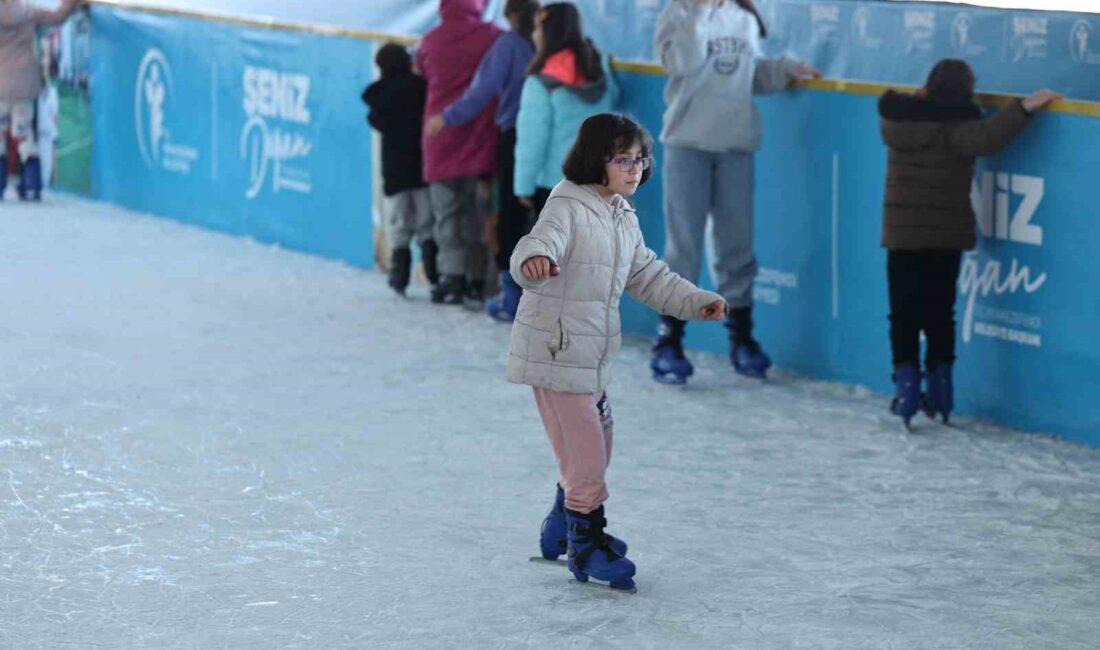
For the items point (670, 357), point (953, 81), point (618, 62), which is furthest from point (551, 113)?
point (953, 81)

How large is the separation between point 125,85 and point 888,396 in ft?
22.4

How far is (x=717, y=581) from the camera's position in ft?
15.8

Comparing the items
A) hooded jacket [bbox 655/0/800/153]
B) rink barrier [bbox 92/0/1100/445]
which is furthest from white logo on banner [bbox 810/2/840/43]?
hooded jacket [bbox 655/0/800/153]

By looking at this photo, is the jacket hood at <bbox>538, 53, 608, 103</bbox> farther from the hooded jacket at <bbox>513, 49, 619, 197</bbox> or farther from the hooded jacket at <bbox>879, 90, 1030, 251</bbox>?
the hooded jacket at <bbox>879, 90, 1030, 251</bbox>

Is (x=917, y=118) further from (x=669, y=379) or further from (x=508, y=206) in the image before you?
(x=508, y=206)

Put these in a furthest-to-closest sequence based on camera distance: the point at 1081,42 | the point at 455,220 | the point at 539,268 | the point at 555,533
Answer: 1. the point at 455,220
2. the point at 1081,42
3. the point at 555,533
4. the point at 539,268

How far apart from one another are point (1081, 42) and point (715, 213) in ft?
4.97

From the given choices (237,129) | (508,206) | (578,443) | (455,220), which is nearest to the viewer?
(578,443)

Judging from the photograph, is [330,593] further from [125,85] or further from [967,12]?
[125,85]

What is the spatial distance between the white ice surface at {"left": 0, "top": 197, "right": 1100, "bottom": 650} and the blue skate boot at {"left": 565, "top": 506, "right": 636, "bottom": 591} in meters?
0.06

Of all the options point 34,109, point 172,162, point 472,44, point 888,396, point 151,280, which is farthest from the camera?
point 34,109

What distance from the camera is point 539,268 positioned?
434 cm

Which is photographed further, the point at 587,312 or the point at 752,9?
the point at 752,9

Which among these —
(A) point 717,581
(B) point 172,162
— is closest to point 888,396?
(A) point 717,581
